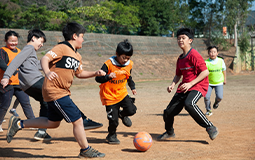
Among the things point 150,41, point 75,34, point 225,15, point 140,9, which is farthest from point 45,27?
point 75,34

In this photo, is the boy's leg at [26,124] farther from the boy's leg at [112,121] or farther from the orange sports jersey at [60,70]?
the boy's leg at [112,121]

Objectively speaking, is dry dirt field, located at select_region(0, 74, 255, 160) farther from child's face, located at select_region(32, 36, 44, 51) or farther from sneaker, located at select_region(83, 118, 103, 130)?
child's face, located at select_region(32, 36, 44, 51)

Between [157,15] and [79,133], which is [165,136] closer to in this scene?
[79,133]

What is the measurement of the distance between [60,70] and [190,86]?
2175mm

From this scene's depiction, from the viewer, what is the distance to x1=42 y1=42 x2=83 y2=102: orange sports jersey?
390 centimetres

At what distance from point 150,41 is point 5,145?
24.7m

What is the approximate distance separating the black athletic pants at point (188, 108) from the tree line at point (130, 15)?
22.6 metres

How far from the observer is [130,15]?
113 feet

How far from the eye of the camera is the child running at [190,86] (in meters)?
4.82

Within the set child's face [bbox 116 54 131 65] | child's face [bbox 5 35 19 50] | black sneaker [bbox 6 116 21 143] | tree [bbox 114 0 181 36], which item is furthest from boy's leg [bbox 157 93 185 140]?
tree [bbox 114 0 181 36]

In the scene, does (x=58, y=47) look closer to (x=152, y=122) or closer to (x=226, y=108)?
(x=152, y=122)

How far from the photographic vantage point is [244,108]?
840cm

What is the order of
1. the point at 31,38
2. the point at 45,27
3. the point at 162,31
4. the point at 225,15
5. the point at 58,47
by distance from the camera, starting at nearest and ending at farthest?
the point at 58,47 < the point at 31,38 < the point at 45,27 < the point at 225,15 < the point at 162,31

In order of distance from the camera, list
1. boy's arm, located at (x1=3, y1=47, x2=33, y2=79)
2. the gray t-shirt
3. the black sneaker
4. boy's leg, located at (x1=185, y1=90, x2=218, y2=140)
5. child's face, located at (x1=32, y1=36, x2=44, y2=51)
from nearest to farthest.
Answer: the black sneaker
boy's arm, located at (x1=3, y1=47, x2=33, y2=79)
boy's leg, located at (x1=185, y1=90, x2=218, y2=140)
the gray t-shirt
child's face, located at (x1=32, y1=36, x2=44, y2=51)
